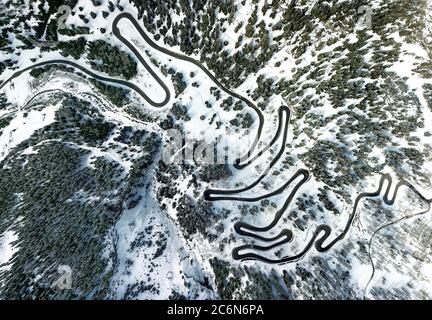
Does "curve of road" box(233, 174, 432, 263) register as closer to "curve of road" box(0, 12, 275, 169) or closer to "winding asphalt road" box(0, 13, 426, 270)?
"winding asphalt road" box(0, 13, 426, 270)

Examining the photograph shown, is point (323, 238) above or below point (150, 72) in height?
below

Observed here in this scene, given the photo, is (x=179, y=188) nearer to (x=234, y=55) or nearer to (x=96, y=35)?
(x=234, y=55)

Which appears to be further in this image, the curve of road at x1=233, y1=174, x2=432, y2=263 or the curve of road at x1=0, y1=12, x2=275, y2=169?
the curve of road at x1=0, y1=12, x2=275, y2=169

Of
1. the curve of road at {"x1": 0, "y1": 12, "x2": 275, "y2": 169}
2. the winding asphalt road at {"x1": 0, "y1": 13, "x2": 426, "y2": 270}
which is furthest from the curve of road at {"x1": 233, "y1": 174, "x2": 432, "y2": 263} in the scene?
the curve of road at {"x1": 0, "y1": 12, "x2": 275, "y2": 169}

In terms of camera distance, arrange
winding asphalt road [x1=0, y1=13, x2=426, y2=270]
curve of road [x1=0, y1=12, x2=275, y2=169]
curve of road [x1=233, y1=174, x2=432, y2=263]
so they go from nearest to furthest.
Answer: curve of road [x1=233, y1=174, x2=432, y2=263]
winding asphalt road [x1=0, y1=13, x2=426, y2=270]
curve of road [x1=0, y1=12, x2=275, y2=169]

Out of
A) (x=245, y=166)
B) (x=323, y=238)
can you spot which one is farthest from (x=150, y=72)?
(x=323, y=238)

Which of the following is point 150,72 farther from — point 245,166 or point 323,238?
point 323,238

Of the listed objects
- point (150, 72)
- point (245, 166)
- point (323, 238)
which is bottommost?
point (323, 238)

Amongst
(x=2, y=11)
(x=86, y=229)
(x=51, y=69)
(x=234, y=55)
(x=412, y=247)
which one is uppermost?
(x=234, y=55)

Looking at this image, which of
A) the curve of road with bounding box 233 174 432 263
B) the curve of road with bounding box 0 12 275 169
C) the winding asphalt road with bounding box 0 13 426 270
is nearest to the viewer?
the curve of road with bounding box 233 174 432 263

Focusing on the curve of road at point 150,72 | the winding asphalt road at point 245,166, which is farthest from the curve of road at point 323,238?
the curve of road at point 150,72
